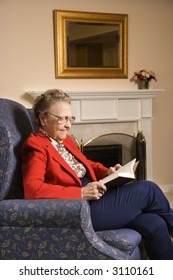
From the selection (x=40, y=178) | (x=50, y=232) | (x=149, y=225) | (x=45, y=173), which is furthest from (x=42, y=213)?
(x=149, y=225)

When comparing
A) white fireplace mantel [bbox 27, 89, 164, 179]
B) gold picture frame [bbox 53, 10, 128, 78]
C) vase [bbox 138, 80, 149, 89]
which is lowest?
white fireplace mantel [bbox 27, 89, 164, 179]

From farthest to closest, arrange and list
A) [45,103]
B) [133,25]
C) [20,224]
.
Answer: [133,25] < [45,103] < [20,224]

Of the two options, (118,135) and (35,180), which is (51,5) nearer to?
(118,135)

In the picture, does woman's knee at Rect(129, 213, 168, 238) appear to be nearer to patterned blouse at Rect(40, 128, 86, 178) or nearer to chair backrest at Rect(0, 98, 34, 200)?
patterned blouse at Rect(40, 128, 86, 178)

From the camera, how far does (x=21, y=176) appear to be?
1.86 m

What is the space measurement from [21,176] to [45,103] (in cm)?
38

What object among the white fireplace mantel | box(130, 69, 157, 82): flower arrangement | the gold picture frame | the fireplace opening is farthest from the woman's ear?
box(130, 69, 157, 82): flower arrangement

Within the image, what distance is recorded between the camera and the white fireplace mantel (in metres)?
3.91

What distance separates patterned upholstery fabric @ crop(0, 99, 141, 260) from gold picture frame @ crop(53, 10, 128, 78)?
227 centimetres

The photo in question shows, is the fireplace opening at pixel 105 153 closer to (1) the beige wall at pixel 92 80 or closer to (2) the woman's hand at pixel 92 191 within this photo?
(1) the beige wall at pixel 92 80

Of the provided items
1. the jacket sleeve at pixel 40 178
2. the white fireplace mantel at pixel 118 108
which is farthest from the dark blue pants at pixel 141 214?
the white fireplace mantel at pixel 118 108

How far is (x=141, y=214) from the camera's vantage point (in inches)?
73.0

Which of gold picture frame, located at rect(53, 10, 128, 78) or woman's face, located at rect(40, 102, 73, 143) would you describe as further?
gold picture frame, located at rect(53, 10, 128, 78)
